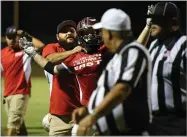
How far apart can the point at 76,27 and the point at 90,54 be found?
606 mm

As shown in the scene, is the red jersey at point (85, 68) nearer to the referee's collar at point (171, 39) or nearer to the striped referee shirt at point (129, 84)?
the referee's collar at point (171, 39)

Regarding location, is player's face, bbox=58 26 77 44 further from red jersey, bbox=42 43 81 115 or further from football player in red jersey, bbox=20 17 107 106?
football player in red jersey, bbox=20 17 107 106

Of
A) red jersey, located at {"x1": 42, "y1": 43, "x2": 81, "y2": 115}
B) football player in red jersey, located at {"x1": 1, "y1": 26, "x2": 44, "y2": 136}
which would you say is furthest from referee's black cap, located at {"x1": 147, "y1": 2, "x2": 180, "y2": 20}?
football player in red jersey, located at {"x1": 1, "y1": 26, "x2": 44, "y2": 136}

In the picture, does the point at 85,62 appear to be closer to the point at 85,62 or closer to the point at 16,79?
the point at 85,62

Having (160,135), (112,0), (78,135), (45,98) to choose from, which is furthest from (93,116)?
(112,0)

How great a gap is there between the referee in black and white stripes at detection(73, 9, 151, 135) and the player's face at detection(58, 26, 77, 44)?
2.41 meters

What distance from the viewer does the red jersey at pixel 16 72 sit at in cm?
941

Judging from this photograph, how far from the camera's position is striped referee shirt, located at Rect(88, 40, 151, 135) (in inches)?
164

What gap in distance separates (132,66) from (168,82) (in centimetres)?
91

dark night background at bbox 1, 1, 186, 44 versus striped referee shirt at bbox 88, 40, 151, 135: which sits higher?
striped referee shirt at bbox 88, 40, 151, 135

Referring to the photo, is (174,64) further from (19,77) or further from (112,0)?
(112,0)

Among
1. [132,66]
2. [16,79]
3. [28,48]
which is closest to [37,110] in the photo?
[16,79]

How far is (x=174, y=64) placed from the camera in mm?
4980

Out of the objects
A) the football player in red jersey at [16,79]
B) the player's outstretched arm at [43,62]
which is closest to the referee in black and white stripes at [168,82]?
the player's outstretched arm at [43,62]
